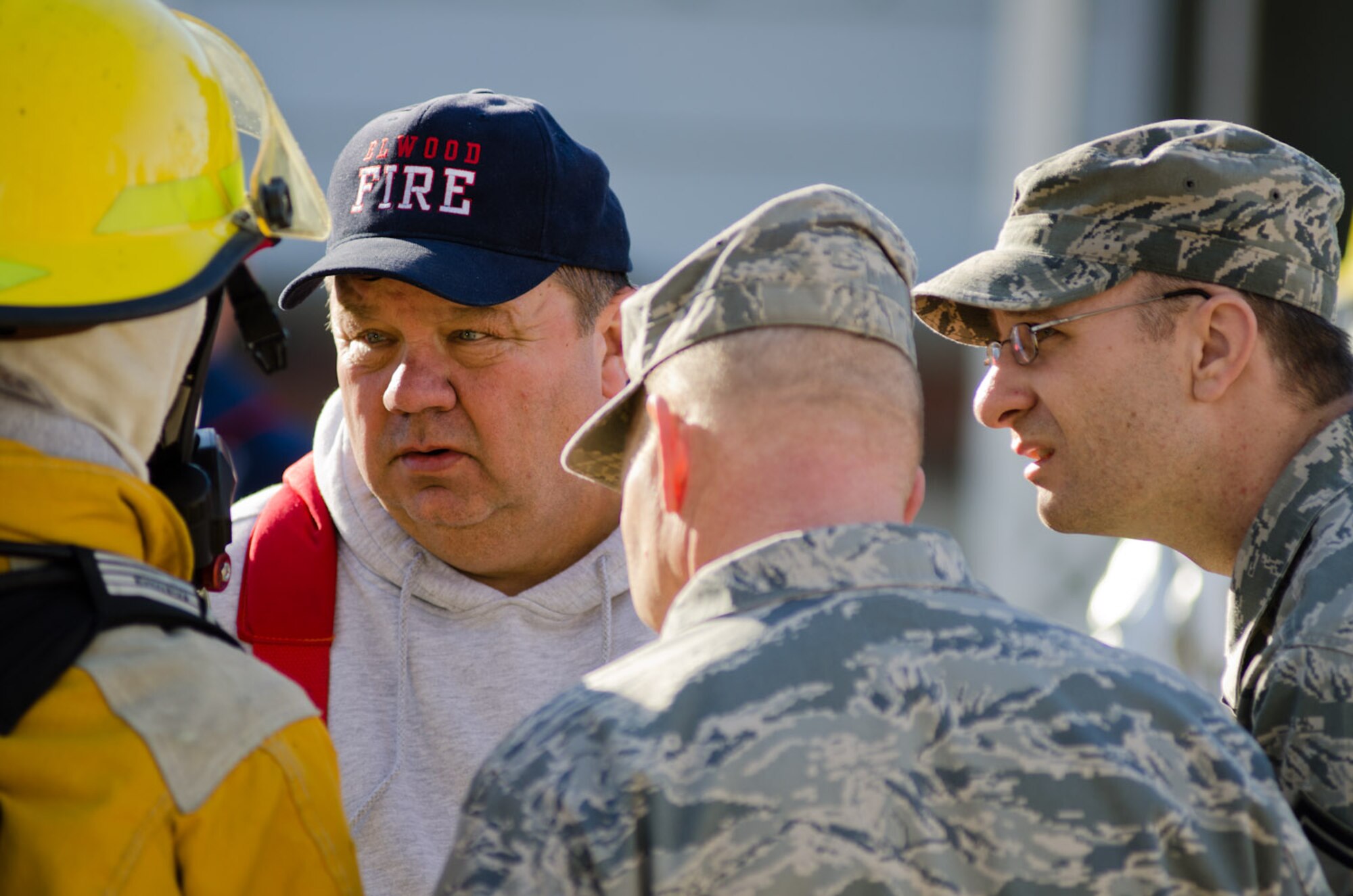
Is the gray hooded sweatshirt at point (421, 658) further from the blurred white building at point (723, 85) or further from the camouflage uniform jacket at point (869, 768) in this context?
the blurred white building at point (723, 85)

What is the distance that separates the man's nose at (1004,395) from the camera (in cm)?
250

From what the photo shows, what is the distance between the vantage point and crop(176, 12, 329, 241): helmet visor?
1791 mm

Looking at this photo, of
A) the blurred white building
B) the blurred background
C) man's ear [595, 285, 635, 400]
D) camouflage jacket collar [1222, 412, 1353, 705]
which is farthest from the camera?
the blurred white building

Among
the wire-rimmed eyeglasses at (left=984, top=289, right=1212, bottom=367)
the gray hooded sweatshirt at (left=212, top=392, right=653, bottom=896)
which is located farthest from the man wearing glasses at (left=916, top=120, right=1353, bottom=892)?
the gray hooded sweatshirt at (left=212, top=392, right=653, bottom=896)

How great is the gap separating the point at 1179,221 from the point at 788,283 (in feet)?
3.39

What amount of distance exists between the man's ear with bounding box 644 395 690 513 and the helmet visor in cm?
53

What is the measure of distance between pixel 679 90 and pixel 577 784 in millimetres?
12743

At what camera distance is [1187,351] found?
236 cm

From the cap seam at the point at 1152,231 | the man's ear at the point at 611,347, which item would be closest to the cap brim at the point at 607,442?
the man's ear at the point at 611,347

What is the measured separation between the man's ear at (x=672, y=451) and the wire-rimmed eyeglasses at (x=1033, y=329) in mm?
1011

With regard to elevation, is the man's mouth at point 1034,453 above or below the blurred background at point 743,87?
above

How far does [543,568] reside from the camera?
271 centimetres

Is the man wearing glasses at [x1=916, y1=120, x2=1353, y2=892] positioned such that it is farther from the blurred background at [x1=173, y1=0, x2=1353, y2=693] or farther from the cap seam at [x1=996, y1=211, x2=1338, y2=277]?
the blurred background at [x1=173, y1=0, x2=1353, y2=693]

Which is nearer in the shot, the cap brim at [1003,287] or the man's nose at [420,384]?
the cap brim at [1003,287]
